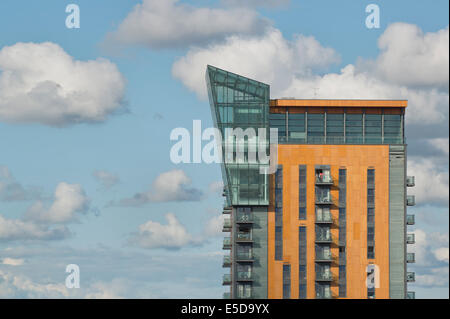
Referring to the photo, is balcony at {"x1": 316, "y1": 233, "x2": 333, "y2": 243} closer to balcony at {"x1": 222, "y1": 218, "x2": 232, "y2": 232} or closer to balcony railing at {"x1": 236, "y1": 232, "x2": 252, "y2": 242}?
balcony railing at {"x1": 236, "y1": 232, "x2": 252, "y2": 242}

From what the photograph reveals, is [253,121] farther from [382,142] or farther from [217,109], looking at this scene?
[382,142]

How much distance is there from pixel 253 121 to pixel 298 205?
44.8 feet

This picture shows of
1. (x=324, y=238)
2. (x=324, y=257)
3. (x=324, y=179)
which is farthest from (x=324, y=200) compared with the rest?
(x=324, y=257)

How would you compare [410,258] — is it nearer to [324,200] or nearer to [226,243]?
[324,200]

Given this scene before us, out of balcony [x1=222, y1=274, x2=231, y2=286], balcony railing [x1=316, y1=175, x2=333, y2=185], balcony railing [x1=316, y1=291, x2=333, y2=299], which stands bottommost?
balcony railing [x1=316, y1=291, x2=333, y2=299]

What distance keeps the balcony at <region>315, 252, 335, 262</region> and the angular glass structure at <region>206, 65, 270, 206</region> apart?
35.2ft

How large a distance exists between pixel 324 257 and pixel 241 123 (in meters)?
22.5

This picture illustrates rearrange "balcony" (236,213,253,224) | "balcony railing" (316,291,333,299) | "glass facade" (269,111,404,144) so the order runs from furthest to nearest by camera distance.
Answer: "glass facade" (269,111,404,144), "balcony" (236,213,253,224), "balcony railing" (316,291,333,299)

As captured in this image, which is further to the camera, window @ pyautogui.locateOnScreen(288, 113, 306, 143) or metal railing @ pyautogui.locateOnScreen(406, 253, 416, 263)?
metal railing @ pyautogui.locateOnScreen(406, 253, 416, 263)

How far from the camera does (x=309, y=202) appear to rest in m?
139

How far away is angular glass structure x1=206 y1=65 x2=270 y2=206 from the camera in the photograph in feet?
456

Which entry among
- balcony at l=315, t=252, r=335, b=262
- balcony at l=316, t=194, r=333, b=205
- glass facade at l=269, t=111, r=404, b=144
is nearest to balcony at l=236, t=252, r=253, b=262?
balcony at l=315, t=252, r=335, b=262

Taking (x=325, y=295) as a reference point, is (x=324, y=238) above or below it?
above
